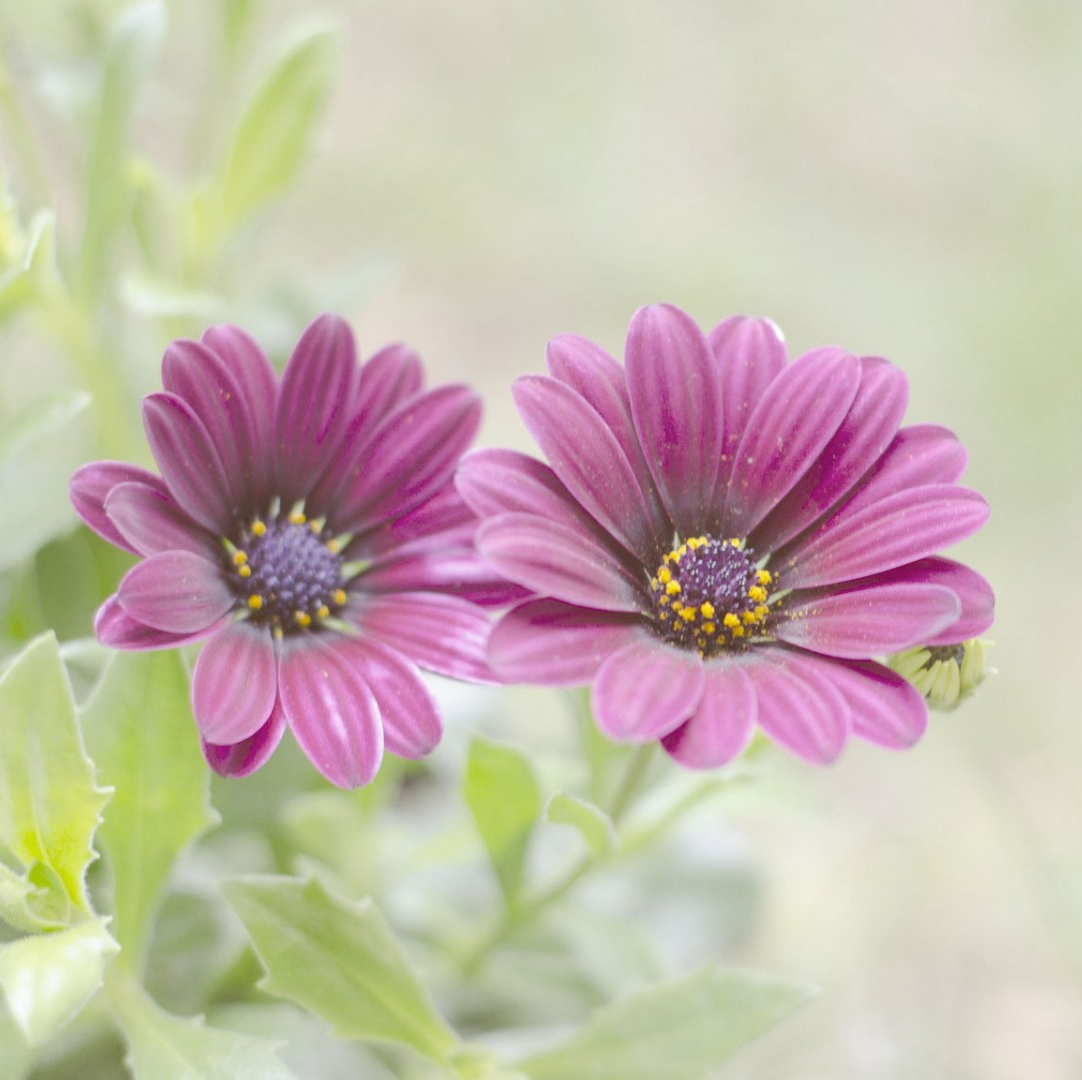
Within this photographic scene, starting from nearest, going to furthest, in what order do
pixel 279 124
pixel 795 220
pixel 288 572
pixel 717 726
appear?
pixel 717 726
pixel 288 572
pixel 279 124
pixel 795 220

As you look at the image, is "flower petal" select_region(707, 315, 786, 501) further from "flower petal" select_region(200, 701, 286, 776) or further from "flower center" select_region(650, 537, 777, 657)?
"flower petal" select_region(200, 701, 286, 776)

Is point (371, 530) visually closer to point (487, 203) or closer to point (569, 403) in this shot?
point (569, 403)

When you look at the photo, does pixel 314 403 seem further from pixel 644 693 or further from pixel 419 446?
pixel 644 693

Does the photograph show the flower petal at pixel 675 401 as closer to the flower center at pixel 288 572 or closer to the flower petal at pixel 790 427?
the flower petal at pixel 790 427

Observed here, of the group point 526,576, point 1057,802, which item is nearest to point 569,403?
point 526,576

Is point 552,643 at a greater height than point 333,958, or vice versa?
point 552,643

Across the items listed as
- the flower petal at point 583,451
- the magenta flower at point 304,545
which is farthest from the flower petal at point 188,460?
the flower petal at point 583,451

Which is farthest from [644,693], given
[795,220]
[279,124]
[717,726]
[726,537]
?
[795,220]
